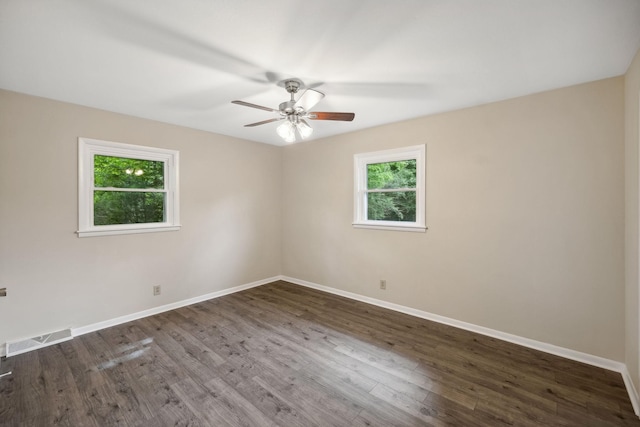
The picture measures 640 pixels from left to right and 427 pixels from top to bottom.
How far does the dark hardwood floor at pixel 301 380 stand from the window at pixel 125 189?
123 centimetres

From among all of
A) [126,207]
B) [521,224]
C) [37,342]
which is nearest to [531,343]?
[521,224]

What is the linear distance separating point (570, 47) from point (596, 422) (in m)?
2.50

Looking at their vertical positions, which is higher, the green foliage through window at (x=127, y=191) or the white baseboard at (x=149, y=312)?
the green foliage through window at (x=127, y=191)

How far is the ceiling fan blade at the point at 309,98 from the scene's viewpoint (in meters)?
2.19

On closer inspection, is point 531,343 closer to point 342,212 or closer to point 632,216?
point 632,216

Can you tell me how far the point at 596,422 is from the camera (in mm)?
1762

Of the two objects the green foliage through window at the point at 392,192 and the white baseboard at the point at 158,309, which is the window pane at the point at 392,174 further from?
the white baseboard at the point at 158,309

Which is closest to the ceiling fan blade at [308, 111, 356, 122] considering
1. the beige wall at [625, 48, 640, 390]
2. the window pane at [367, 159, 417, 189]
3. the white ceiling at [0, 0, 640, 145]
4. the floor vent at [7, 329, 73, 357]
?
the white ceiling at [0, 0, 640, 145]

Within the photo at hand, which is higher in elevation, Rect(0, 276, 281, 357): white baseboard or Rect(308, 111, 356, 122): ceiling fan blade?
Rect(308, 111, 356, 122): ceiling fan blade

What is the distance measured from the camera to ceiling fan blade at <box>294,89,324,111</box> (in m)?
2.19

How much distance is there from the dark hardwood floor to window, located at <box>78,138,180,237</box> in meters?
1.23

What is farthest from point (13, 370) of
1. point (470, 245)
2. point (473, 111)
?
point (473, 111)

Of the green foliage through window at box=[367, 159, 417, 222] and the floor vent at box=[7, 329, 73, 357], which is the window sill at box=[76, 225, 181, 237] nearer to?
the floor vent at box=[7, 329, 73, 357]

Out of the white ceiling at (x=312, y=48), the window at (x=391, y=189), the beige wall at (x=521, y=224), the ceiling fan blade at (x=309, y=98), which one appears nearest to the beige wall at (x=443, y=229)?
the beige wall at (x=521, y=224)
